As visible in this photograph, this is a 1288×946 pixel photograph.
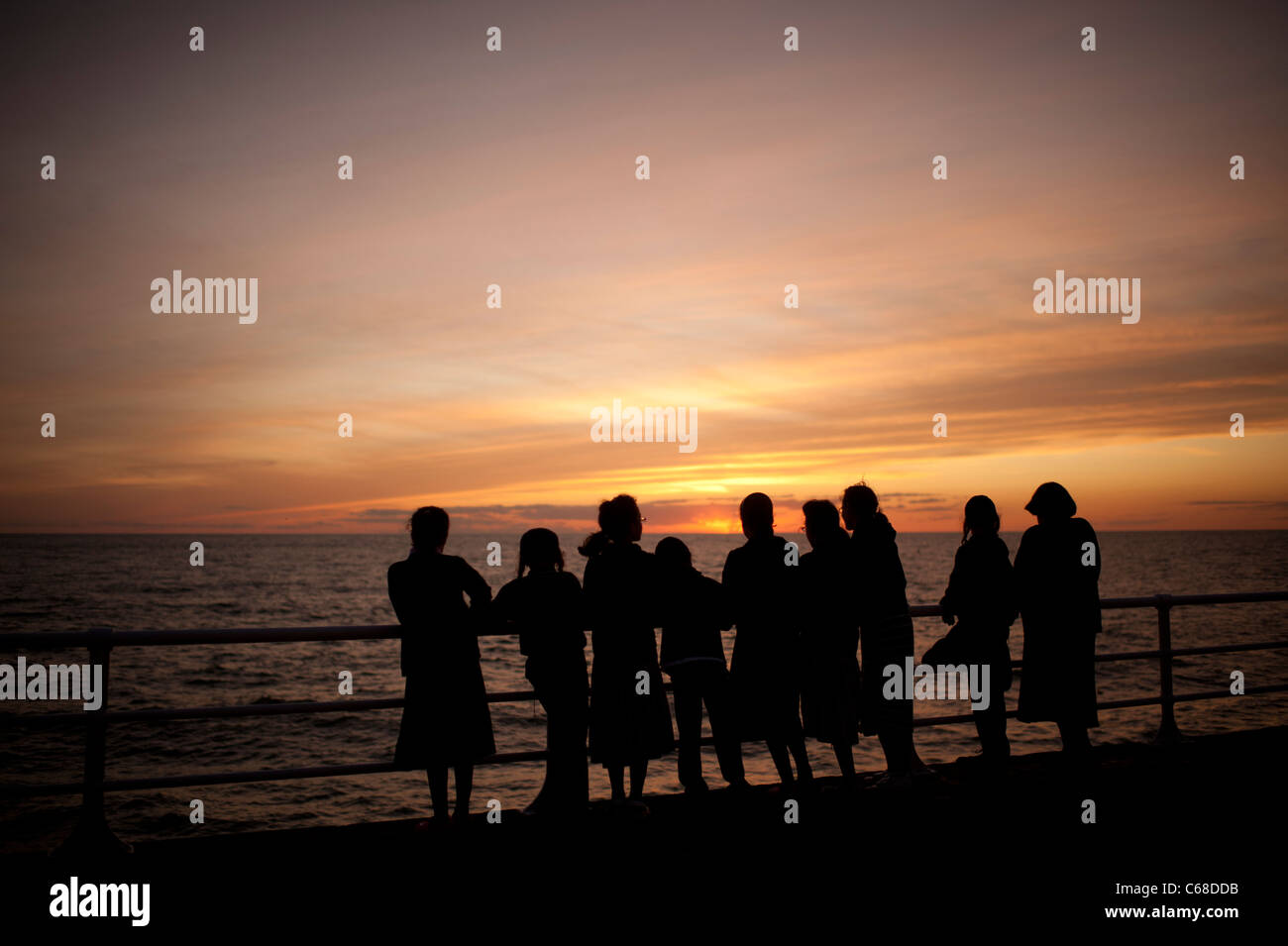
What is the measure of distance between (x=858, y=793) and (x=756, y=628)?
4.37ft

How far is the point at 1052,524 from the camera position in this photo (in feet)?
17.8

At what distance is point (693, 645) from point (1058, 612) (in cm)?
251

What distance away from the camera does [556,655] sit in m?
4.98

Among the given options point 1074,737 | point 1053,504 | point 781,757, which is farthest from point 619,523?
point 1074,737

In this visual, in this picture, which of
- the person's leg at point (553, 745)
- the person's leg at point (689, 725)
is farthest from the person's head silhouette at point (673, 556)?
the person's leg at point (553, 745)

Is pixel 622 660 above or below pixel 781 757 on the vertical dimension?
above

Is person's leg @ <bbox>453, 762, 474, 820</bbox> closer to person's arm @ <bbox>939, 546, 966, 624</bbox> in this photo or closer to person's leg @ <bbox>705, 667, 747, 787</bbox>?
person's leg @ <bbox>705, 667, 747, 787</bbox>

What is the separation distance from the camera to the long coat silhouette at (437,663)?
4.67m

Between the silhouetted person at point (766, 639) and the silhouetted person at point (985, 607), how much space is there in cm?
102

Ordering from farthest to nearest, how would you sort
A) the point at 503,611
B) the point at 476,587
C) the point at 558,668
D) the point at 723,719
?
the point at 723,719 < the point at 558,668 < the point at 503,611 < the point at 476,587

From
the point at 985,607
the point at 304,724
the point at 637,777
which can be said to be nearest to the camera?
the point at 637,777

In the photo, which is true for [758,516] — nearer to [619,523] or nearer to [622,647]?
[619,523]
